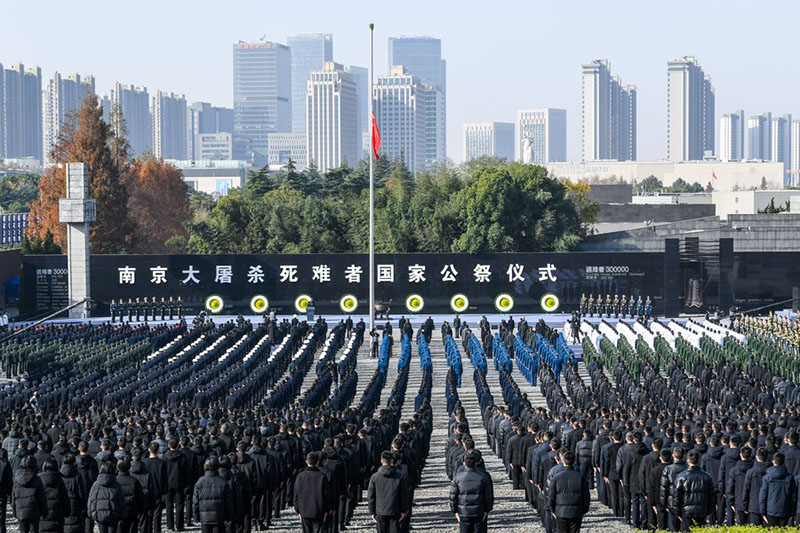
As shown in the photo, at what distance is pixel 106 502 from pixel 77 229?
3484cm

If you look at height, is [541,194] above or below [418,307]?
above

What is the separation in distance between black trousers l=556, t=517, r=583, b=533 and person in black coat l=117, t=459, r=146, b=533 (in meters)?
4.00

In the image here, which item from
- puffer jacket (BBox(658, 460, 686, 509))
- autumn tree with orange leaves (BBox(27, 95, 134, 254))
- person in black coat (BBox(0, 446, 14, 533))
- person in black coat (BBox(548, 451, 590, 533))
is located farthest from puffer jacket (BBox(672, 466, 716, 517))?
autumn tree with orange leaves (BBox(27, 95, 134, 254))

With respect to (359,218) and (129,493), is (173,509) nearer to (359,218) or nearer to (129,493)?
(129,493)

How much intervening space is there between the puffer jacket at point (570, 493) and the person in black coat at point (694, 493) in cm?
93

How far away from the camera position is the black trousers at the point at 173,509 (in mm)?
13570

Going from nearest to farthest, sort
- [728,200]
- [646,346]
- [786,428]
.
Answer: [786,428], [646,346], [728,200]

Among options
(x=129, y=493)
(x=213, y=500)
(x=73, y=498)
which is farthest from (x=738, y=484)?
(x=73, y=498)

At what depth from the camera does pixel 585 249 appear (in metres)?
55.6

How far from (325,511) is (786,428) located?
640 centimetres

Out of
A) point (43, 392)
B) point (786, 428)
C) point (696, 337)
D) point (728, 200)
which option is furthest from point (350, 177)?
point (786, 428)

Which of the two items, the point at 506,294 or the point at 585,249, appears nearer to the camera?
the point at 506,294

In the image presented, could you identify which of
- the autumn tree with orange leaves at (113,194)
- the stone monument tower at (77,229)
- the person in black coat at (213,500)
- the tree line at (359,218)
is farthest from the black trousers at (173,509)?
the autumn tree with orange leaves at (113,194)

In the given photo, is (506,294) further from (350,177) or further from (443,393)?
(350,177)
